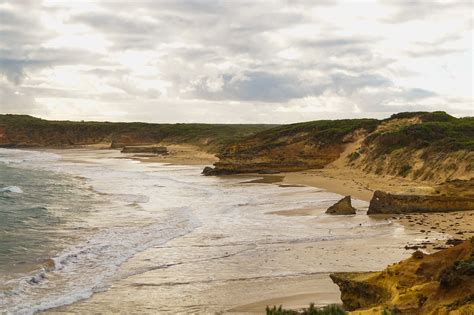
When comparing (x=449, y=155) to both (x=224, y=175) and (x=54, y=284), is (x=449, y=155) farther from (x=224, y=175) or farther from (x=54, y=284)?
(x=54, y=284)

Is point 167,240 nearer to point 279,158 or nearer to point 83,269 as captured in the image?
point 83,269

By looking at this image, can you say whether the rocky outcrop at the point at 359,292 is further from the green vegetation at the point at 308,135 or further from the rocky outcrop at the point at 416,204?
the green vegetation at the point at 308,135

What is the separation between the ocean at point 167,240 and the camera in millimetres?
12492

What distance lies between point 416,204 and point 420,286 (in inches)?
543

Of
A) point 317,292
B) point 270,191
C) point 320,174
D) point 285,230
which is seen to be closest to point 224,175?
point 320,174

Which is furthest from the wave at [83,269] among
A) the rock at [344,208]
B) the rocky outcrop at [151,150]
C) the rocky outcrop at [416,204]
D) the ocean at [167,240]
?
the rocky outcrop at [151,150]

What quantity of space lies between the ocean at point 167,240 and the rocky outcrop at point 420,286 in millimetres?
3061

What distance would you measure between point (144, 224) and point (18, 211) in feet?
23.0

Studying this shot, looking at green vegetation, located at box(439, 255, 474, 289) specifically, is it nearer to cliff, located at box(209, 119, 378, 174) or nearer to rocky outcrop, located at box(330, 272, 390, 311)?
rocky outcrop, located at box(330, 272, 390, 311)

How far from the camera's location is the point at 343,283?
9211mm

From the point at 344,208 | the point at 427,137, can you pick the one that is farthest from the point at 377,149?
the point at 344,208

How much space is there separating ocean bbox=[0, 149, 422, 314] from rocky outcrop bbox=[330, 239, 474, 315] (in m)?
3.06

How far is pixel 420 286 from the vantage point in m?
7.93

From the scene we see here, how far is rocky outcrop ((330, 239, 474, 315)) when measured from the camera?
23.5ft
